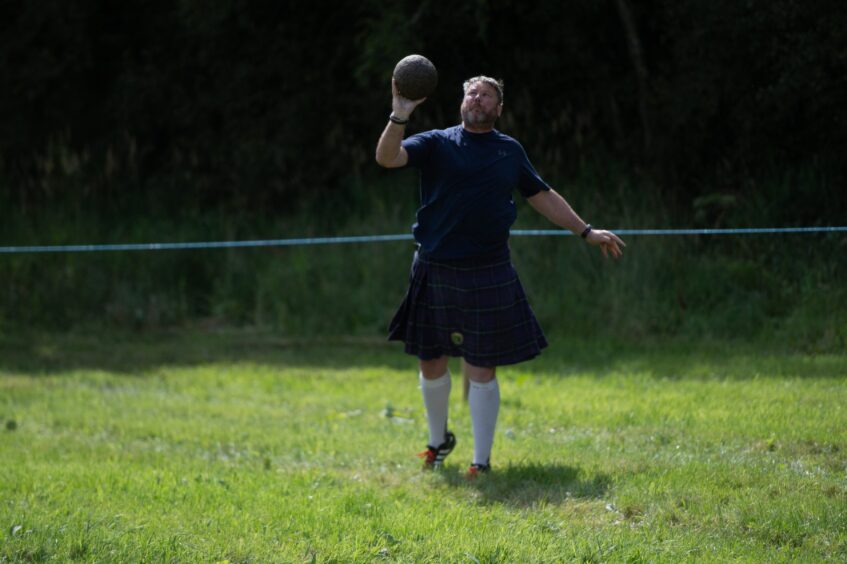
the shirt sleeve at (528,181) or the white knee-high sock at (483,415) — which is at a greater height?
the shirt sleeve at (528,181)

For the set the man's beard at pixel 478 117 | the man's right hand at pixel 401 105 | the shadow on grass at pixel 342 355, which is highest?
the man's right hand at pixel 401 105

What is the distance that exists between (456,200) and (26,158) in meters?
12.2

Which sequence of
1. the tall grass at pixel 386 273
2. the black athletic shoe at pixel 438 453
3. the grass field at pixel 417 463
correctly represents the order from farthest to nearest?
the tall grass at pixel 386 273 → the black athletic shoe at pixel 438 453 → the grass field at pixel 417 463

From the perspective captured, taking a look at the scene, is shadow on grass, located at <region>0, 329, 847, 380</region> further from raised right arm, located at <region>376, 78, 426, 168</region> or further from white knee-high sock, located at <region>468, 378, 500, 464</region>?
raised right arm, located at <region>376, 78, 426, 168</region>

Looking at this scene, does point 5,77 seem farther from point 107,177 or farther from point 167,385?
point 167,385

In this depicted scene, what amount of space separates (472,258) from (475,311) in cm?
25

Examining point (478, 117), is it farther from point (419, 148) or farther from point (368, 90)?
point (368, 90)

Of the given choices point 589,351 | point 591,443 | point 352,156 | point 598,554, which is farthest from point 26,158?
point 598,554

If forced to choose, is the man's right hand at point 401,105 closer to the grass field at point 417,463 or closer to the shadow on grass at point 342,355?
the grass field at point 417,463

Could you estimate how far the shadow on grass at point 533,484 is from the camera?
17.4ft

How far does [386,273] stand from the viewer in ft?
40.1

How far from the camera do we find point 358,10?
1465 centimetres

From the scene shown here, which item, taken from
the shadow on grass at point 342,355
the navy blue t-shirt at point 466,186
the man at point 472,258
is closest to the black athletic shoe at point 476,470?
the man at point 472,258

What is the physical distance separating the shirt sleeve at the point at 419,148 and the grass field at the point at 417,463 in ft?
4.77
